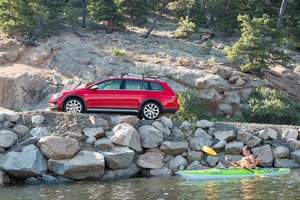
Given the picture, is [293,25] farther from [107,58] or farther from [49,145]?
[49,145]

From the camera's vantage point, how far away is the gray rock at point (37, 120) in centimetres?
1983

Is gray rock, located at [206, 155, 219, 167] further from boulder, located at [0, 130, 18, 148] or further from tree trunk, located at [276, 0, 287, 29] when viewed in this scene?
tree trunk, located at [276, 0, 287, 29]

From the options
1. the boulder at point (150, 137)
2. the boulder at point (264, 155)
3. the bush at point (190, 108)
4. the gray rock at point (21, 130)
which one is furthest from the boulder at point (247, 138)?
the gray rock at point (21, 130)

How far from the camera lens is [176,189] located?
16047 millimetres

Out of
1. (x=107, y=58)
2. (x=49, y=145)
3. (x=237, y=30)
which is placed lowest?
(x=49, y=145)

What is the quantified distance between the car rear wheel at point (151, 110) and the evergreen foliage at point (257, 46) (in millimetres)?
10905

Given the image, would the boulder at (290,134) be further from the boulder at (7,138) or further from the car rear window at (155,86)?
the boulder at (7,138)

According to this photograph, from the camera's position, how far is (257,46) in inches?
1203

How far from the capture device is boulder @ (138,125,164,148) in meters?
20.0

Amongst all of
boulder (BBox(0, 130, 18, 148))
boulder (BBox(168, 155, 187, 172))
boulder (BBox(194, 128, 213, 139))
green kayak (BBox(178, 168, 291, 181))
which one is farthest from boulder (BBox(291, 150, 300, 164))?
boulder (BBox(0, 130, 18, 148))

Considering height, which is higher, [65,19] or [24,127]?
[65,19]

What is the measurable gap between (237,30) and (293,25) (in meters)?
4.28

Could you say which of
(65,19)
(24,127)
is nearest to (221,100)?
(24,127)

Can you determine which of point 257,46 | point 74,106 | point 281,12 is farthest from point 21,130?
point 281,12
